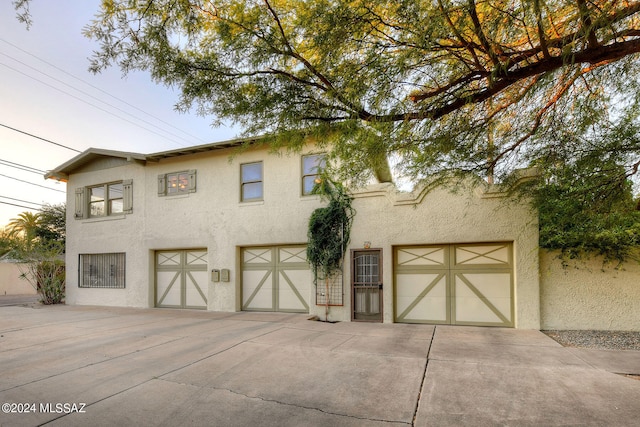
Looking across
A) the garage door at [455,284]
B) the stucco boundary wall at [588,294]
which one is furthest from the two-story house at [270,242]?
the stucco boundary wall at [588,294]

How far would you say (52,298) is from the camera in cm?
1428

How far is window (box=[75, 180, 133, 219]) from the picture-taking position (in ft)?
43.0

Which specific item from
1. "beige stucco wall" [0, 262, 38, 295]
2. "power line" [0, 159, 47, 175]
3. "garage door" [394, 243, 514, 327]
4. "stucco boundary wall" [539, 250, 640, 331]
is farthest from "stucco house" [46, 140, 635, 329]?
"beige stucco wall" [0, 262, 38, 295]

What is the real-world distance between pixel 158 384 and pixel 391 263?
6.09m

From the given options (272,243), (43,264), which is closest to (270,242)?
(272,243)

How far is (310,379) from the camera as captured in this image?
15.7 ft

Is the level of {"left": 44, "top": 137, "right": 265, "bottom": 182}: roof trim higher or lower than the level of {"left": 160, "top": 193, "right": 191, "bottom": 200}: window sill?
higher

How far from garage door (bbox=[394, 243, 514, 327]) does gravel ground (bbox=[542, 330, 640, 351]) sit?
1199 mm

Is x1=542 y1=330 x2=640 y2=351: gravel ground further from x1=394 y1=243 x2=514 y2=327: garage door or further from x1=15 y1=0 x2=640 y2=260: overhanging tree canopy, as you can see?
x1=15 y1=0 x2=640 y2=260: overhanging tree canopy

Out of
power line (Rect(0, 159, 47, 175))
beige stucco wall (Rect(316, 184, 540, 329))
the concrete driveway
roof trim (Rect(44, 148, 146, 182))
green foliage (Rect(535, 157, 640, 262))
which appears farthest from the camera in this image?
power line (Rect(0, 159, 47, 175))

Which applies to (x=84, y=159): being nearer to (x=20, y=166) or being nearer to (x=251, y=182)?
(x=20, y=166)

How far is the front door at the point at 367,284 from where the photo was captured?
9258 mm

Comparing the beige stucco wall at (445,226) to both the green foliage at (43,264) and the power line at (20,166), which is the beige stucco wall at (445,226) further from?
the power line at (20,166)

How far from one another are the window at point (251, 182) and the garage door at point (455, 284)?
470 centimetres
